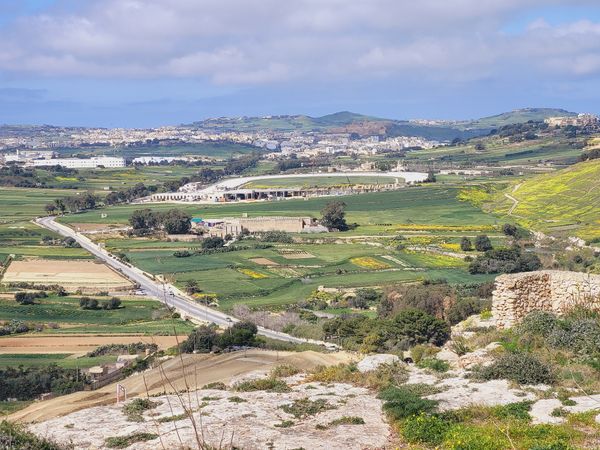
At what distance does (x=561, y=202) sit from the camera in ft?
240

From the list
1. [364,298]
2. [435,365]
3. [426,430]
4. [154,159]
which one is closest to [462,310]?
[364,298]

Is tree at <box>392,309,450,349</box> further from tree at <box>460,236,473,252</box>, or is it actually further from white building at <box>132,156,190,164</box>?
white building at <box>132,156,190,164</box>

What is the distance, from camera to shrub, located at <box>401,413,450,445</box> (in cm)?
1064

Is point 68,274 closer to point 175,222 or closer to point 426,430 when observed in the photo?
point 175,222

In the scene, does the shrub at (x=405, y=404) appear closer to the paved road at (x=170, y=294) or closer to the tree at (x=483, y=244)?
the paved road at (x=170, y=294)

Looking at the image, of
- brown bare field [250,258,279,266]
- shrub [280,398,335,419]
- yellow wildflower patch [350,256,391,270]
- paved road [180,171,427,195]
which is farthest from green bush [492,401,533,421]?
paved road [180,171,427,195]

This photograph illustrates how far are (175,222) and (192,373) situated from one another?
56.5 metres

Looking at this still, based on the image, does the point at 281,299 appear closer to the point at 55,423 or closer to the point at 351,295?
the point at 351,295

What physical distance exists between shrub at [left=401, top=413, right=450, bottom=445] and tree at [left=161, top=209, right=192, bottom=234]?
6342 centimetres

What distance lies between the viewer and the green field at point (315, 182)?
113 metres

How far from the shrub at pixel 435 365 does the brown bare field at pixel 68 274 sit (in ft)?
113

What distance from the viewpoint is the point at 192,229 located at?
75938mm

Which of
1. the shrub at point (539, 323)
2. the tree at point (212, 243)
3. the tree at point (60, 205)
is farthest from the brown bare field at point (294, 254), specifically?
the shrub at point (539, 323)

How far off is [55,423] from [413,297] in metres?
23.6
